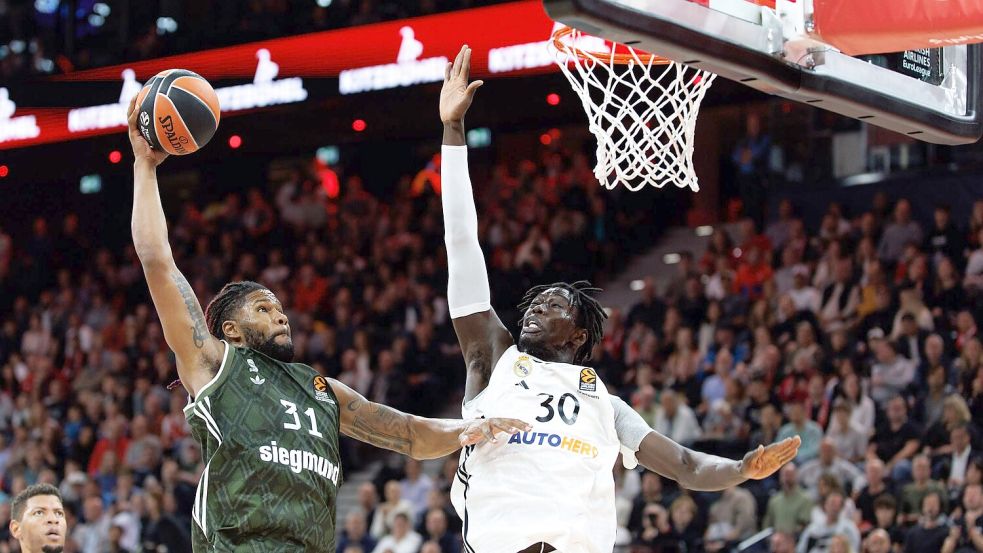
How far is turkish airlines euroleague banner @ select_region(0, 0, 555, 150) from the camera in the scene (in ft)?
42.6

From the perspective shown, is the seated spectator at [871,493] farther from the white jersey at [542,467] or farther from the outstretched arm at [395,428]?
the outstretched arm at [395,428]

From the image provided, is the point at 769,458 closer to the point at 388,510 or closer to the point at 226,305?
the point at 226,305

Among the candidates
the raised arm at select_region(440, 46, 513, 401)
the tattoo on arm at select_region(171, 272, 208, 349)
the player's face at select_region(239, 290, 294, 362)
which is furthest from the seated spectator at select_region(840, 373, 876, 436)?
the tattoo on arm at select_region(171, 272, 208, 349)

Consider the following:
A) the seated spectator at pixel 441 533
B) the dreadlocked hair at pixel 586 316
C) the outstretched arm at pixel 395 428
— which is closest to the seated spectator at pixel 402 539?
the seated spectator at pixel 441 533

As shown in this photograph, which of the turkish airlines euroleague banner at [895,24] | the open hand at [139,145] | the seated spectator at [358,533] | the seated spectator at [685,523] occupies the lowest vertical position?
the seated spectator at [358,533]

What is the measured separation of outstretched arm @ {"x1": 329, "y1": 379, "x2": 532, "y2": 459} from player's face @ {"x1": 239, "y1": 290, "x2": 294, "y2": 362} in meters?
0.29

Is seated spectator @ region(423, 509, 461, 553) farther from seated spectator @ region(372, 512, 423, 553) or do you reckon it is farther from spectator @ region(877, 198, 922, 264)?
spectator @ region(877, 198, 922, 264)

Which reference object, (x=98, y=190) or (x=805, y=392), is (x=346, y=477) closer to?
(x=805, y=392)

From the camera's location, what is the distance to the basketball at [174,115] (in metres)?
4.89

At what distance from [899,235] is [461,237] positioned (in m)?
8.74

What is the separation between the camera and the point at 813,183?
15.0m

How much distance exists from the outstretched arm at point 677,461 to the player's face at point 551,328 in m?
0.29

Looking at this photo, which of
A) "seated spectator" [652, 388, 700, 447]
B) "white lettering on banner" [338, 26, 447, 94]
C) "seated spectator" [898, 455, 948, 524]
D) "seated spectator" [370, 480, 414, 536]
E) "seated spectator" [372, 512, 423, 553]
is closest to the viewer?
"seated spectator" [898, 455, 948, 524]

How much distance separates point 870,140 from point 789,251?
6.86 ft
